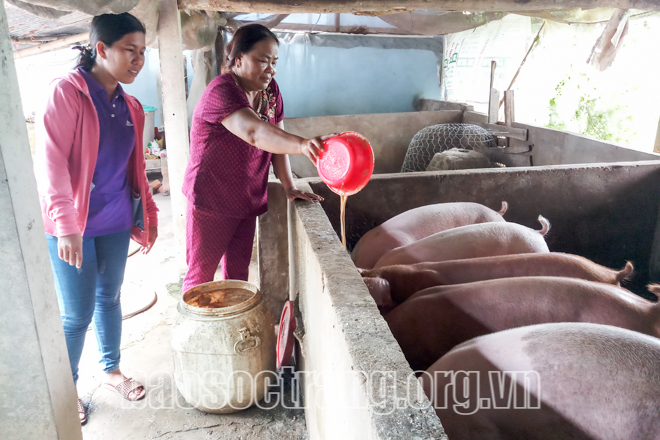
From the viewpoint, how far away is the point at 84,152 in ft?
6.44

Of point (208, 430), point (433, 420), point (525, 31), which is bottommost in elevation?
point (208, 430)

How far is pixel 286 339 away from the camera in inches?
99.1

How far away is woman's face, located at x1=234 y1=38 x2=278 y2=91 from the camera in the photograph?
7.26 feet

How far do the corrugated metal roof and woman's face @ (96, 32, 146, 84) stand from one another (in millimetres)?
2514

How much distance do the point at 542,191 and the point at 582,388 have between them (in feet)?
7.29

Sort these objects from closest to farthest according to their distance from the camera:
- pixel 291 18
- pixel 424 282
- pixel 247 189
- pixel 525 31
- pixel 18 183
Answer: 1. pixel 18 183
2. pixel 424 282
3. pixel 247 189
4. pixel 525 31
5. pixel 291 18

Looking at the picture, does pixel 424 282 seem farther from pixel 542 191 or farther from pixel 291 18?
pixel 291 18

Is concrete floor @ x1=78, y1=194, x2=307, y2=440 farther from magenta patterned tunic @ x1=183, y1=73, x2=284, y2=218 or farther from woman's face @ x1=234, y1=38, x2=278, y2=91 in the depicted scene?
woman's face @ x1=234, y1=38, x2=278, y2=91

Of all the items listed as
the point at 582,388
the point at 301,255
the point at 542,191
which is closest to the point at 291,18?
the point at 542,191

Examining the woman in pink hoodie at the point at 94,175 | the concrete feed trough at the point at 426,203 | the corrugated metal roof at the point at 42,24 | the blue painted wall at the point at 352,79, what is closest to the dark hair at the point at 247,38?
the woman in pink hoodie at the point at 94,175

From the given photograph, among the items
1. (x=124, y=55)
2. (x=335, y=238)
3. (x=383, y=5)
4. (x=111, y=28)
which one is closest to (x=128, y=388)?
(x=335, y=238)

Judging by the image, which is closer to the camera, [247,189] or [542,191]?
[247,189]

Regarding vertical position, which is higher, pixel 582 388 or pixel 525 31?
pixel 525 31

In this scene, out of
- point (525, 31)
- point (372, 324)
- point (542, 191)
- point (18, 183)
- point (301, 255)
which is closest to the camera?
point (372, 324)
